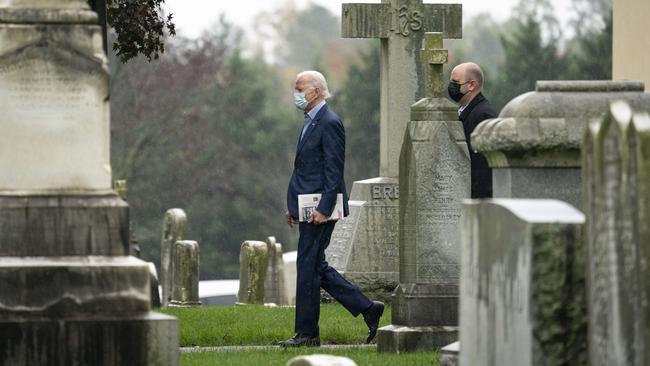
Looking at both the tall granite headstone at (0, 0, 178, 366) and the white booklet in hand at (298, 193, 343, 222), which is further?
the white booklet in hand at (298, 193, 343, 222)

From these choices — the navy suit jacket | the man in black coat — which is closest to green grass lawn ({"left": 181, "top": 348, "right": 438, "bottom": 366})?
the navy suit jacket

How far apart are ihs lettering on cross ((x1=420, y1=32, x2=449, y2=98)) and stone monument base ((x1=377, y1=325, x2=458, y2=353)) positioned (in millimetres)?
1652

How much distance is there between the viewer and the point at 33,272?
33.1ft

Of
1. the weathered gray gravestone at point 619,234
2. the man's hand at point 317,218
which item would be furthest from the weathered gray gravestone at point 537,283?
the man's hand at point 317,218

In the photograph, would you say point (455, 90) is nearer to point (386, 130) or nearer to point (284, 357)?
point (284, 357)

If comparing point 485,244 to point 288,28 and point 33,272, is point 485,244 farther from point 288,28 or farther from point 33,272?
point 288,28

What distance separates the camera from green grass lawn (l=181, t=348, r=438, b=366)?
11.7 meters

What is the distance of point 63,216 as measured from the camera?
10203 mm

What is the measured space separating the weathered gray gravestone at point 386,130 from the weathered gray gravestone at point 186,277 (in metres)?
4.65

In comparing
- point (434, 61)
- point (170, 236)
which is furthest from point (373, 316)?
point (170, 236)

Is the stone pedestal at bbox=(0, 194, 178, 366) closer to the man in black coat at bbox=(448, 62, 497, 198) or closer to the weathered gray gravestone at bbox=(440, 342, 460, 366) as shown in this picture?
the weathered gray gravestone at bbox=(440, 342, 460, 366)

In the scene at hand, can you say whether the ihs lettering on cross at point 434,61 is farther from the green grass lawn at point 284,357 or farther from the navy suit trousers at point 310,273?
the green grass lawn at point 284,357

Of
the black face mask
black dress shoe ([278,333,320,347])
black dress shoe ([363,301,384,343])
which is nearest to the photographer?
black dress shoe ([278,333,320,347])

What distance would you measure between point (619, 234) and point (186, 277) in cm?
1747
